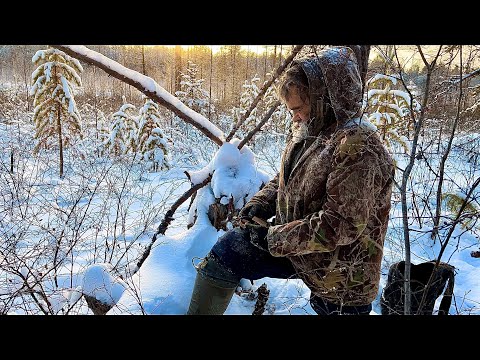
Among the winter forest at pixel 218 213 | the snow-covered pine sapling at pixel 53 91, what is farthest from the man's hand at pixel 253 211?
the snow-covered pine sapling at pixel 53 91

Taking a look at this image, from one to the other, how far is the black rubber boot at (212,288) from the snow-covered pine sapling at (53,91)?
959 cm

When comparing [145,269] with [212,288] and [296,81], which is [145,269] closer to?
[212,288]

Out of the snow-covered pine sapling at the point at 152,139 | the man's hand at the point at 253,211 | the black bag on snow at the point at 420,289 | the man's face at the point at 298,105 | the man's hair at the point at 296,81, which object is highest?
the man's hair at the point at 296,81

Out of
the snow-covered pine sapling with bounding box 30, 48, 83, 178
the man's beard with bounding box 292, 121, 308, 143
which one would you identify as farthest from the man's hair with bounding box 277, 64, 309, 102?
the snow-covered pine sapling with bounding box 30, 48, 83, 178

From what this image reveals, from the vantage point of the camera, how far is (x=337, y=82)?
1.72m

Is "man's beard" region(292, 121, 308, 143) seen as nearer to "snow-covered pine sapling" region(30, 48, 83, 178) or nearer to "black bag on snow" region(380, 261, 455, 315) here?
"black bag on snow" region(380, 261, 455, 315)

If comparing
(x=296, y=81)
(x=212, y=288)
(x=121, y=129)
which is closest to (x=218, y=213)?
(x=212, y=288)

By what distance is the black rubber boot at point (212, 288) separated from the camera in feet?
5.80

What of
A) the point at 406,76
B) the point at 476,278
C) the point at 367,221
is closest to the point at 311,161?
the point at 367,221

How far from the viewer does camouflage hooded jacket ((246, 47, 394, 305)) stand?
1.51m

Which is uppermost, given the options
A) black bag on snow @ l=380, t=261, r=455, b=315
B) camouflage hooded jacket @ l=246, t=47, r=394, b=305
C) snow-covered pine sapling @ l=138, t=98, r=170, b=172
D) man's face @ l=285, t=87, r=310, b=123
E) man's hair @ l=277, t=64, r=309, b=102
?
man's hair @ l=277, t=64, r=309, b=102

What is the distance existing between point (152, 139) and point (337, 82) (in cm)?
931

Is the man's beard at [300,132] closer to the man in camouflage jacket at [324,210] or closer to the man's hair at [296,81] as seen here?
the man in camouflage jacket at [324,210]

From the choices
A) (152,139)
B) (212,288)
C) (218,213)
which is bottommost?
(152,139)
